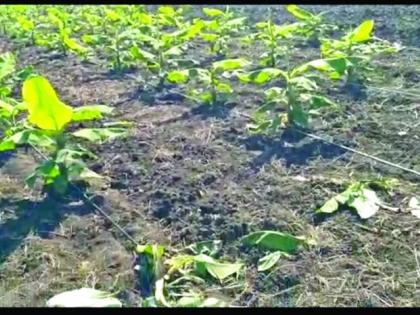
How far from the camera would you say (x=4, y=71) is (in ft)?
14.3

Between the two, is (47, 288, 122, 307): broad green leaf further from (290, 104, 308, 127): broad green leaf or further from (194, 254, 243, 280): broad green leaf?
(290, 104, 308, 127): broad green leaf

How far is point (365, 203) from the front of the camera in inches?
119

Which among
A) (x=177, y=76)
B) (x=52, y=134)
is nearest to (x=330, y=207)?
(x=52, y=134)

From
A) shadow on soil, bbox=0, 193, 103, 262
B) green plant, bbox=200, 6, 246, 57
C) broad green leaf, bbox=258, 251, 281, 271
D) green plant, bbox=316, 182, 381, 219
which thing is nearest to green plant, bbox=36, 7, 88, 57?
green plant, bbox=200, 6, 246, 57

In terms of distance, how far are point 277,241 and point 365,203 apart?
508 millimetres

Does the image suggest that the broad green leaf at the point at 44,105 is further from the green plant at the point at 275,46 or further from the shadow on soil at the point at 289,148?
the green plant at the point at 275,46

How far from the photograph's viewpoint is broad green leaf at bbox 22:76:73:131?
316cm

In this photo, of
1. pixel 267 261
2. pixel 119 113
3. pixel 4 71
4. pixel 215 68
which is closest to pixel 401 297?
pixel 267 261

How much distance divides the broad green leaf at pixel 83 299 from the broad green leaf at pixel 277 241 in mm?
667

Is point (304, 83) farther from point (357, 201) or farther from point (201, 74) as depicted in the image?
point (357, 201)

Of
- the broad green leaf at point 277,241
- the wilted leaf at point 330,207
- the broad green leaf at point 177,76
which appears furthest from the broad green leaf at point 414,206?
the broad green leaf at point 177,76

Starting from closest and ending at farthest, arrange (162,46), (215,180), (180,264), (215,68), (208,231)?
(180,264), (208,231), (215,180), (215,68), (162,46)

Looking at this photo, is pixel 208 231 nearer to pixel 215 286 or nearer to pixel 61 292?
pixel 215 286

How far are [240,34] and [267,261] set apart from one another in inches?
153
